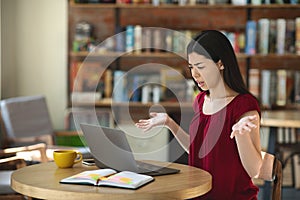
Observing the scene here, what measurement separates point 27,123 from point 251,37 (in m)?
2.02

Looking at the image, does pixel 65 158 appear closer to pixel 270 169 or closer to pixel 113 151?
pixel 113 151

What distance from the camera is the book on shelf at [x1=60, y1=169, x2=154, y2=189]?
2217 millimetres

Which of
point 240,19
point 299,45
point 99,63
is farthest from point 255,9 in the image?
point 99,63

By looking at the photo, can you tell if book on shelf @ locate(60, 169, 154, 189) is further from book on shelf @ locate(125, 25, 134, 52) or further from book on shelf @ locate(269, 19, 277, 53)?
book on shelf @ locate(269, 19, 277, 53)

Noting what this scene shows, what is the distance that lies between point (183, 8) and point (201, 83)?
3185mm

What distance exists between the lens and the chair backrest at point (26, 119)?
4727 millimetres

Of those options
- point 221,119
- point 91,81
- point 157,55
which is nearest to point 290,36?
point 157,55

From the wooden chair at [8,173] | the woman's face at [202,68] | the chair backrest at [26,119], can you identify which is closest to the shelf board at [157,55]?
the chair backrest at [26,119]

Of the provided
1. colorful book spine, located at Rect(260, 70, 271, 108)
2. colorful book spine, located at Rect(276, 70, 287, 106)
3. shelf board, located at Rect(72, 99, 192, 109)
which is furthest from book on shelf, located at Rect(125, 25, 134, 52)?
colorful book spine, located at Rect(276, 70, 287, 106)

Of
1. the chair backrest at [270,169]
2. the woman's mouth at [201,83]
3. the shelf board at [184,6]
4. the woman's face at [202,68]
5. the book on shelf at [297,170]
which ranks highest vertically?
the shelf board at [184,6]

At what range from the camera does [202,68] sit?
2.61m

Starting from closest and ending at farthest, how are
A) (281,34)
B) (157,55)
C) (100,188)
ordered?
1. (100,188)
2. (281,34)
3. (157,55)

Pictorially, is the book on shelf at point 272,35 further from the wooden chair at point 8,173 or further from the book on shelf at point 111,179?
the book on shelf at point 111,179

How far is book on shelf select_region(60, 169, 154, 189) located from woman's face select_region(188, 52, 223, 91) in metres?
0.50
